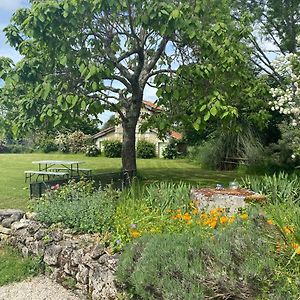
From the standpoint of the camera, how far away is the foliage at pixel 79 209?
4.65 m

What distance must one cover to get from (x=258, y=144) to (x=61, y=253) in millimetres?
14365

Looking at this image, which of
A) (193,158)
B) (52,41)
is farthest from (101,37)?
(193,158)

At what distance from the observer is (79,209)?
194 inches

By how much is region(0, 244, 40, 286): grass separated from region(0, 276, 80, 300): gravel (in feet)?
0.44

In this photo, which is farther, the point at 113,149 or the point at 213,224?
the point at 113,149

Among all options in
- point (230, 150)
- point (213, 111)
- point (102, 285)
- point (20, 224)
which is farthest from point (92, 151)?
point (102, 285)

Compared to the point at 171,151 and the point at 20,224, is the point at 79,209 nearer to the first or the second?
the point at 20,224

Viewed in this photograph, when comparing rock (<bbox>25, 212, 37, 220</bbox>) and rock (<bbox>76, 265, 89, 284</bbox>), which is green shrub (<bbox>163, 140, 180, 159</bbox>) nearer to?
rock (<bbox>25, 212, 37, 220</bbox>)

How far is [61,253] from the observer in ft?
14.7

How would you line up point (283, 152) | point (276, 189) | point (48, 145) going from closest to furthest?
point (276, 189) < point (283, 152) < point (48, 145)

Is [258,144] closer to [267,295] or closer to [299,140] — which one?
[299,140]

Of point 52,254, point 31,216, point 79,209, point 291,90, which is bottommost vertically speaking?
point 52,254

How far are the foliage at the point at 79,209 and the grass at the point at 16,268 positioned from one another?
23.8 inches

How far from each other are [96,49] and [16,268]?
5675mm
